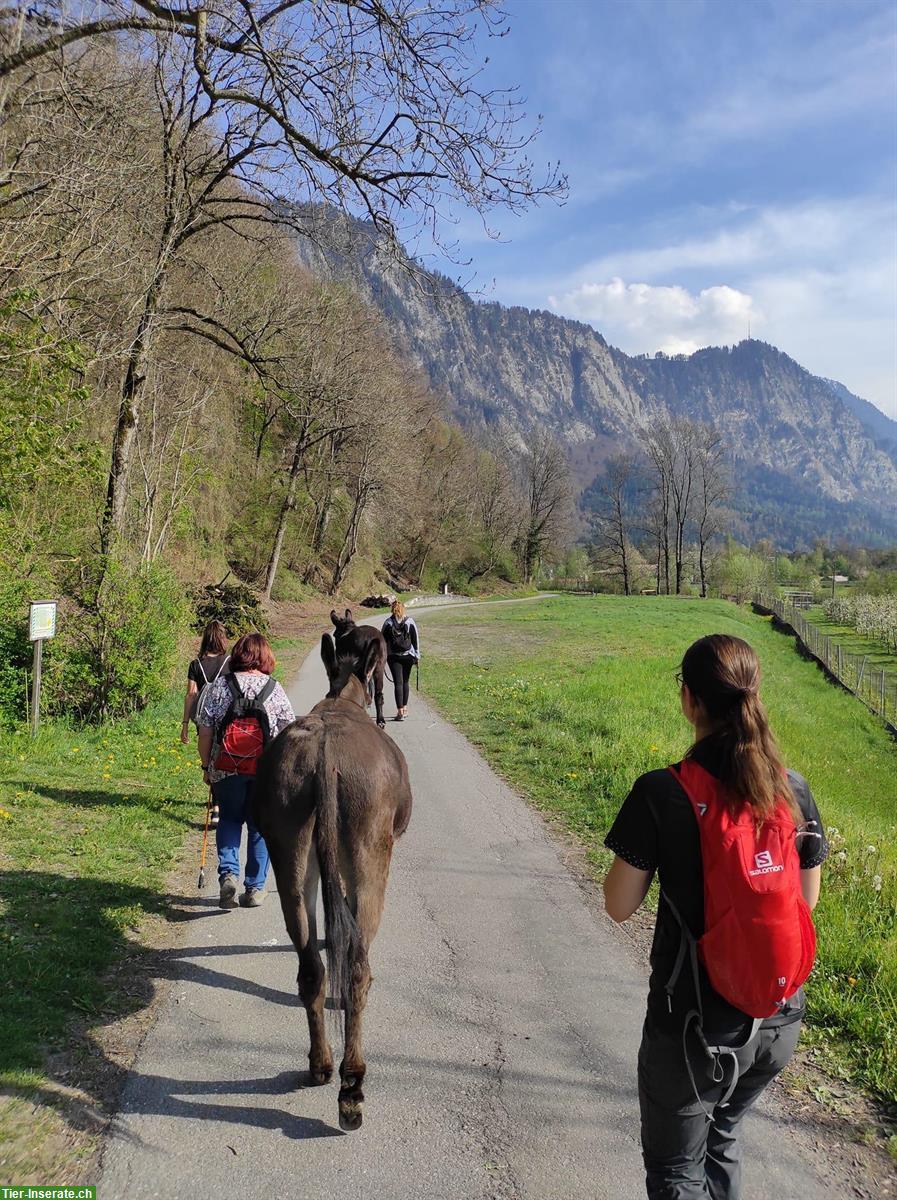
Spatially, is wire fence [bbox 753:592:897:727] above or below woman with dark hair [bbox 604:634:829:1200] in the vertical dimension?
below

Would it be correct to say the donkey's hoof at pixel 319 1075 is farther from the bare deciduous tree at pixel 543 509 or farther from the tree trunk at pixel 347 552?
the bare deciduous tree at pixel 543 509

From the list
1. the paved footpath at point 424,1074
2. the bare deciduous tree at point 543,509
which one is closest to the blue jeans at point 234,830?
the paved footpath at point 424,1074

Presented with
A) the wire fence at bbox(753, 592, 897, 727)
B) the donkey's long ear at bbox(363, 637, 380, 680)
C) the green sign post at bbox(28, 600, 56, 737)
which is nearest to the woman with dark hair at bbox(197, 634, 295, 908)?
the donkey's long ear at bbox(363, 637, 380, 680)

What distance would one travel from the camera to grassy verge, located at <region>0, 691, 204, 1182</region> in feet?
10.5

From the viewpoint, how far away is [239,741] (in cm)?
519

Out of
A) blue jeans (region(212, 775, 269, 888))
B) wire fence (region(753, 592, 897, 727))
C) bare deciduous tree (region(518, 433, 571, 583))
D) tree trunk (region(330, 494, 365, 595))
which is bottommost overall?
wire fence (region(753, 592, 897, 727))

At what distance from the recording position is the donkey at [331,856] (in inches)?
127

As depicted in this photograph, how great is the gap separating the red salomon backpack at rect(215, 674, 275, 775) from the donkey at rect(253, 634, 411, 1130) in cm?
157

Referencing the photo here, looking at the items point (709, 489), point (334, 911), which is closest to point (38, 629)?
point (334, 911)

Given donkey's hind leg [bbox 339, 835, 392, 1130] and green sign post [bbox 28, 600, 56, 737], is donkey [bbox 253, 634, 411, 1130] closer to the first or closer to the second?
donkey's hind leg [bbox 339, 835, 392, 1130]

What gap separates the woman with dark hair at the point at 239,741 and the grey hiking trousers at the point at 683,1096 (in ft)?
11.3

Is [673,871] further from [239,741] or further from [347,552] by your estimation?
[347,552]

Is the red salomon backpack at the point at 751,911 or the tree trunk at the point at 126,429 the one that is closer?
the red salomon backpack at the point at 751,911

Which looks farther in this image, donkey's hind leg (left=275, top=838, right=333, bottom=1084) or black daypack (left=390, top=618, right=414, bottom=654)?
black daypack (left=390, top=618, right=414, bottom=654)
